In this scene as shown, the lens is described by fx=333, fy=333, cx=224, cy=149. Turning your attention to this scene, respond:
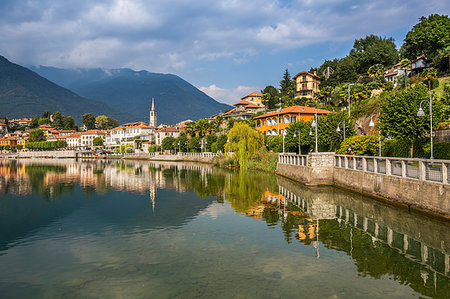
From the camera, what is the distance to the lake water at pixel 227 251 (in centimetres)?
1045

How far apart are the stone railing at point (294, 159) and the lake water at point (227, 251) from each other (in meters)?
10.8

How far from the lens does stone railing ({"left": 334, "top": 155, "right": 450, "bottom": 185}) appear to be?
1614 cm

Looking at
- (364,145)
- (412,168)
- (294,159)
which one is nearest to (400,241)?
(412,168)

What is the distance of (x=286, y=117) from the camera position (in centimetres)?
7588

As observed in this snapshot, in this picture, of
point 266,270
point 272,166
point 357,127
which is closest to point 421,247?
point 266,270

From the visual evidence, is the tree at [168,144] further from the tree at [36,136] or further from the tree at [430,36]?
the tree at [36,136]

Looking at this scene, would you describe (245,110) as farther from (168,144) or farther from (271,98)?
(168,144)

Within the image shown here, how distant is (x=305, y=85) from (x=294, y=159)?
75.0 m

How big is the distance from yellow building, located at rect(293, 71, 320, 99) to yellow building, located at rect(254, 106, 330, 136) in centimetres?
3093

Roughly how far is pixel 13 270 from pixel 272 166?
42.3 meters

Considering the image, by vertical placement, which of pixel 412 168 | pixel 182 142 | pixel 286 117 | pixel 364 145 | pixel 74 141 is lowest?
pixel 412 168

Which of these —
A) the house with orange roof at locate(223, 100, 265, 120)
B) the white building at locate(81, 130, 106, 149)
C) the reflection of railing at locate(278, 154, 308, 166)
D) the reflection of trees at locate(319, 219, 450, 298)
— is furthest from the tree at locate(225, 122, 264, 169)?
the white building at locate(81, 130, 106, 149)

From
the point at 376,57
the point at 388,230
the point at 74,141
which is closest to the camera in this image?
the point at 388,230

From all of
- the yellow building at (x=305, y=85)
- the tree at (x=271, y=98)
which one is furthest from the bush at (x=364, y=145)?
the yellow building at (x=305, y=85)
